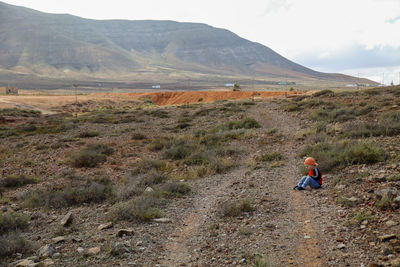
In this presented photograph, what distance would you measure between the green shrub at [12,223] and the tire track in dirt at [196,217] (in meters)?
3.15

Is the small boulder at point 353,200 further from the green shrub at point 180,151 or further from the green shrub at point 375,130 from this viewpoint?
the green shrub at point 180,151

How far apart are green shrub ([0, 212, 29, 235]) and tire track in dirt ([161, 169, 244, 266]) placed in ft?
10.3

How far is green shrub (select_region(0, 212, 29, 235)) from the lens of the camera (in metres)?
6.03

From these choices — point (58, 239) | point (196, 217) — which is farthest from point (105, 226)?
point (196, 217)

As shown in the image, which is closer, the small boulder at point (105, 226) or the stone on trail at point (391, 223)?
the stone on trail at point (391, 223)

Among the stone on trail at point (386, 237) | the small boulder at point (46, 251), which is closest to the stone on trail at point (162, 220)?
the small boulder at point (46, 251)

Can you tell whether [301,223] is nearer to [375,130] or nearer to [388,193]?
[388,193]

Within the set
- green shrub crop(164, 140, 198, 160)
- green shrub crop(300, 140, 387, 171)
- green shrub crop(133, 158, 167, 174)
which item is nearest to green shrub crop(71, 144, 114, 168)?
green shrub crop(133, 158, 167, 174)

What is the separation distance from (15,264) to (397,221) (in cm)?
601

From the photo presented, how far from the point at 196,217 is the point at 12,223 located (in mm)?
3666

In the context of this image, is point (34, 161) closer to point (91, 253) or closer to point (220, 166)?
point (220, 166)

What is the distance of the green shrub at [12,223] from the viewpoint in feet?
19.8

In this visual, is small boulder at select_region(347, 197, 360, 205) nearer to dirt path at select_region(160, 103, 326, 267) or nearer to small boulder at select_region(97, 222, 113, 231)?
dirt path at select_region(160, 103, 326, 267)

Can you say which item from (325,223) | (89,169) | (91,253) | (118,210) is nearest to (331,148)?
(325,223)
